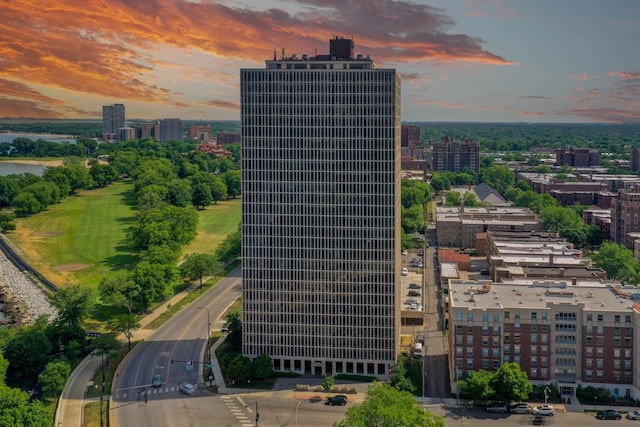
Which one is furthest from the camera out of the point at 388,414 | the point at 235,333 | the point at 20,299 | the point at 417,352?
the point at 20,299

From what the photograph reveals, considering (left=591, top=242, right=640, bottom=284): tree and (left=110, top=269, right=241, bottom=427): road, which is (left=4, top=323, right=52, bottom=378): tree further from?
(left=591, top=242, right=640, bottom=284): tree

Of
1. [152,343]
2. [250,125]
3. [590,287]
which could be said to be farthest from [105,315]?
[590,287]

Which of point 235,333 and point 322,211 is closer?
point 322,211

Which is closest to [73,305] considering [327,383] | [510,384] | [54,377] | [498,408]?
[54,377]

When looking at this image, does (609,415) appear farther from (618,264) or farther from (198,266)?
(198,266)

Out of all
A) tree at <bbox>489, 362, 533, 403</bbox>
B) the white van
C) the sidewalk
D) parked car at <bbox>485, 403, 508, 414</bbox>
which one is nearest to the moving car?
the sidewalk
